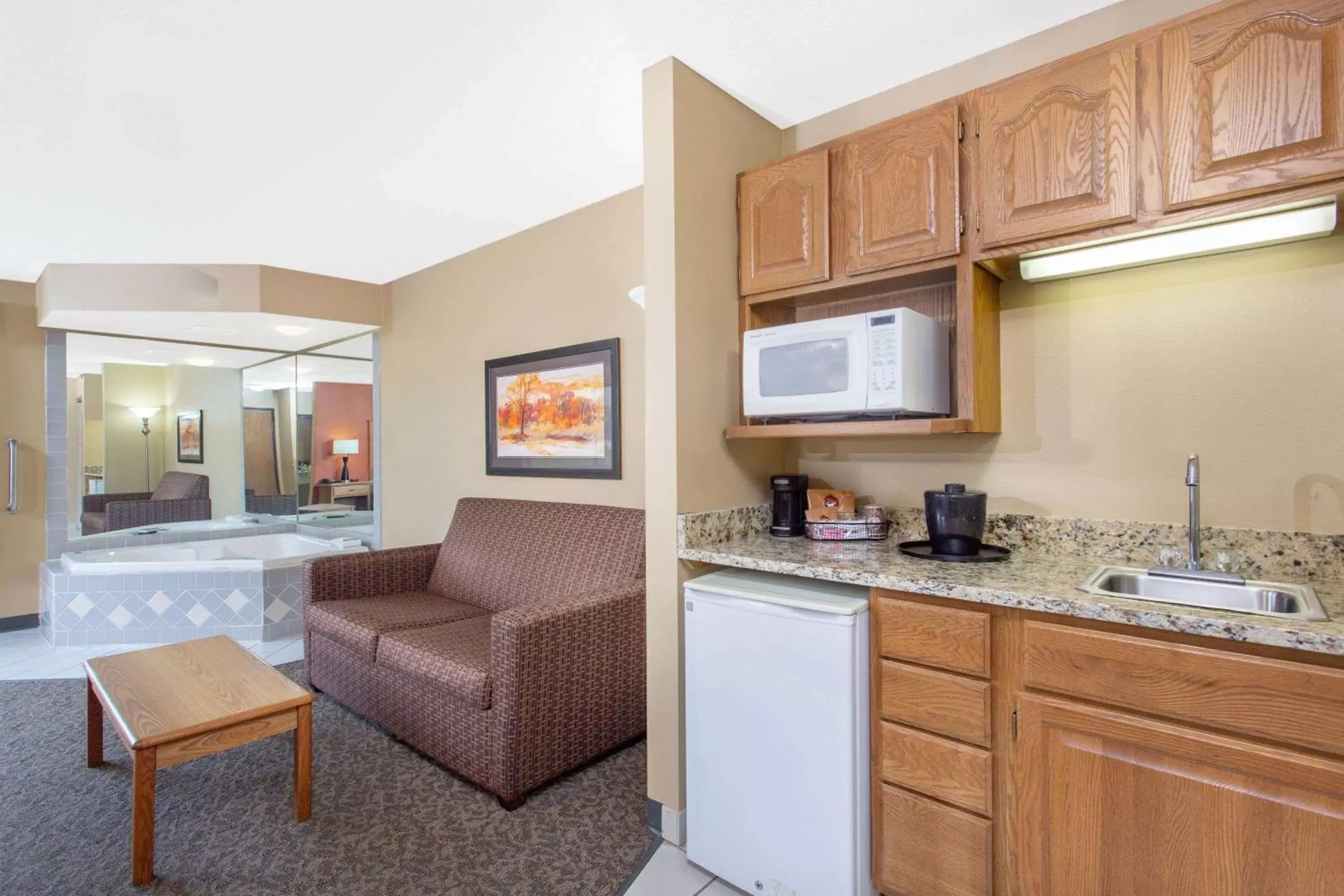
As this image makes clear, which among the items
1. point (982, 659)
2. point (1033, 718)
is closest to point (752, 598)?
point (982, 659)

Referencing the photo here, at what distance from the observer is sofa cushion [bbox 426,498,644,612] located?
9.00ft

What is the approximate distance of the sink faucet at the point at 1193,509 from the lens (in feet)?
4.98

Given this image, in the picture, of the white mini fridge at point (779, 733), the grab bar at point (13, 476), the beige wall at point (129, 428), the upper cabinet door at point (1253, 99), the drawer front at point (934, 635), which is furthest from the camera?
the beige wall at point (129, 428)

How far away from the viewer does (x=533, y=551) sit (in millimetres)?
3043

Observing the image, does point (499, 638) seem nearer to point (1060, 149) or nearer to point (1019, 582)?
point (1019, 582)

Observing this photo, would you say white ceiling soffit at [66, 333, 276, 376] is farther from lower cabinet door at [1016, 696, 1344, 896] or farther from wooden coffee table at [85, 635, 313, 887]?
lower cabinet door at [1016, 696, 1344, 896]

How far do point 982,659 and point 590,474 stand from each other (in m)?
2.08

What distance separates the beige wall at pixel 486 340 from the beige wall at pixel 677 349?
868 millimetres

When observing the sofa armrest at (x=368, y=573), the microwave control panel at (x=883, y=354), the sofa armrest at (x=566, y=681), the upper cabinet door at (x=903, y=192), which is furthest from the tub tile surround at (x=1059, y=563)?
the sofa armrest at (x=368, y=573)

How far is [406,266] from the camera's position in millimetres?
4129

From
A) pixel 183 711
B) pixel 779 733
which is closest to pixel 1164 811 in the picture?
pixel 779 733

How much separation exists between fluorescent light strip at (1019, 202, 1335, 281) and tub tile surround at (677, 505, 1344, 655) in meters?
0.70

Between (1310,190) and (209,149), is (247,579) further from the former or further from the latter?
(1310,190)

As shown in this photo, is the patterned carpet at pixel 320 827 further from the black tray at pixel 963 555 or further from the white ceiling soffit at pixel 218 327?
the white ceiling soffit at pixel 218 327
